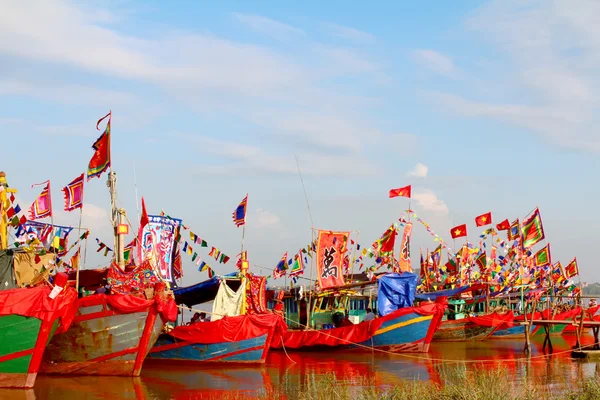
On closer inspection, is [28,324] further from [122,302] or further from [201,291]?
[201,291]

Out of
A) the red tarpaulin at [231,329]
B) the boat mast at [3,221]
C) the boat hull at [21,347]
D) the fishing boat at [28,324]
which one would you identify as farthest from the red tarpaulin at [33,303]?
the red tarpaulin at [231,329]

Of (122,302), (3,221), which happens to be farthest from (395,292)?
(3,221)

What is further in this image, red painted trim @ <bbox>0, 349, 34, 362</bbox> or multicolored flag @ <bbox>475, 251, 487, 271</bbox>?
multicolored flag @ <bbox>475, 251, 487, 271</bbox>

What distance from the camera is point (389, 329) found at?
29.0 metres

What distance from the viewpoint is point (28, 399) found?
58.2 ft

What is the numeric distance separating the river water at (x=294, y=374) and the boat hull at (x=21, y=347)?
41 centimetres

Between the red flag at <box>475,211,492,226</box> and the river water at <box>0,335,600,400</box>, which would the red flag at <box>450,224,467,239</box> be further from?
the river water at <box>0,335,600,400</box>

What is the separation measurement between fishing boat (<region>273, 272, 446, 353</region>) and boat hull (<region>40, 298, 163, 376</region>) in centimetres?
817

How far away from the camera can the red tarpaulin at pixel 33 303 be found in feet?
60.2

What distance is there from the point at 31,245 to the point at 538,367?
1647 centimetres

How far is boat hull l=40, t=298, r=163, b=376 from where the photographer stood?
2097 cm

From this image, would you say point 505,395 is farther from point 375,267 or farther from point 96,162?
point 375,267

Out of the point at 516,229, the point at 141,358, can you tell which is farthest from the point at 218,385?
the point at 516,229

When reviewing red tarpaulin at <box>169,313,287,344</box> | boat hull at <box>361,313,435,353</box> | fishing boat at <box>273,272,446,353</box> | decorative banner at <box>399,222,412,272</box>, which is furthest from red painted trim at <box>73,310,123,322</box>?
decorative banner at <box>399,222,412,272</box>
